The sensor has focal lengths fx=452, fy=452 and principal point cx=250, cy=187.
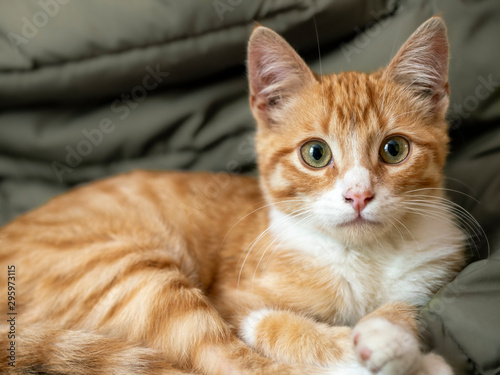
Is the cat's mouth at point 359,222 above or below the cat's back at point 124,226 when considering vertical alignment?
below

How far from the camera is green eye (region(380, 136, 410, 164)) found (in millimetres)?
1644

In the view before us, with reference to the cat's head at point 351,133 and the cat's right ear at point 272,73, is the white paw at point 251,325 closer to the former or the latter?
the cat's head at point 351,133

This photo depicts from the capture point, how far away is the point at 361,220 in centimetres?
154

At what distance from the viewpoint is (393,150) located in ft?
5.41

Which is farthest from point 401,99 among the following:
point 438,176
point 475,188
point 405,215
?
point 475,188

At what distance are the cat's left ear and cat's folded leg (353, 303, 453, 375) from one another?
0.88m

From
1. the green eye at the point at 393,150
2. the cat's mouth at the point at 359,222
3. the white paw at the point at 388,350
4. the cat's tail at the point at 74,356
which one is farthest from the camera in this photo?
the green eye at the point at 393,150

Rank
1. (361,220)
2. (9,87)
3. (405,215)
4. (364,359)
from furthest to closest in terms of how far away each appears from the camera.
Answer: (9,87)
(405,215)
(361,220)
(364,359)

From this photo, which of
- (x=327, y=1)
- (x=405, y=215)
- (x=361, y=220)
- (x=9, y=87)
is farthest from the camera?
(x=9, y=87)

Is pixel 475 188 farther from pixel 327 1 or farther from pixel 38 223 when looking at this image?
pixel 38 223

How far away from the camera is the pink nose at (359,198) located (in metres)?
1.48

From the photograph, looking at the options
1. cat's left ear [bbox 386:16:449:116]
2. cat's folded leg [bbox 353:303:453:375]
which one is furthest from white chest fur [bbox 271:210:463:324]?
cat's left ear [bbox 386:16:449:116]

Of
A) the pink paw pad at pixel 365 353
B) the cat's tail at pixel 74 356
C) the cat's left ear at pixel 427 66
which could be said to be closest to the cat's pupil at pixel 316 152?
the cat's left ear at pixel 427 66

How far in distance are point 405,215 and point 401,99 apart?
45 cm
